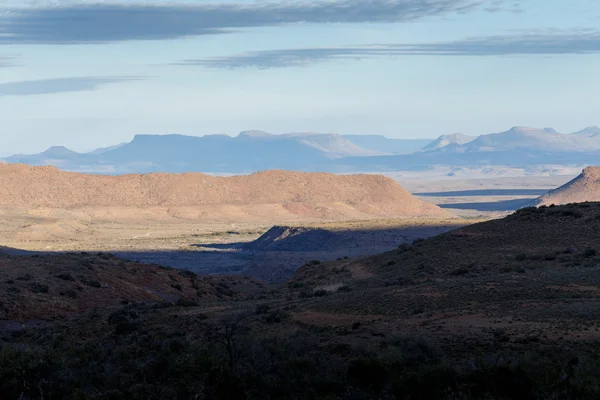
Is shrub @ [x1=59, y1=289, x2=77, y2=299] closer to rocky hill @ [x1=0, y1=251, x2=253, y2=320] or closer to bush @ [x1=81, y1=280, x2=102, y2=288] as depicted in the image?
rocky hill @ [x1=0, y1=251, x2=253, y2=320]

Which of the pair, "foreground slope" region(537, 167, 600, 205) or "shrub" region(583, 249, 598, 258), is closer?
"shrub" region(583, 249, 598, 258)

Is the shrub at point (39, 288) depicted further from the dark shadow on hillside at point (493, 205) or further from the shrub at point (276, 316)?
the dark shadow on hillside at point (493, 205)

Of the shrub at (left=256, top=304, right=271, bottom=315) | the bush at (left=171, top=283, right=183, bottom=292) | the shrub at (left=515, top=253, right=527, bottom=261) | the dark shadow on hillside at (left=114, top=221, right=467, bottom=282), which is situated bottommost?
the dark shadow on hillside at (left=114, top=221, right=467, bottom=282)

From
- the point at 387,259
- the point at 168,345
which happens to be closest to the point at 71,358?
the point at 168,345

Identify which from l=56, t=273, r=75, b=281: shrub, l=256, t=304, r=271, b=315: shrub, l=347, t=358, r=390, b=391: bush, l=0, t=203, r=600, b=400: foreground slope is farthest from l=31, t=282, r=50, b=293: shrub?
l=347, t=358, r=390, b=391: bush

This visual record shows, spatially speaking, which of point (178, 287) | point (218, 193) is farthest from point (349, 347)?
point (218, 193)
